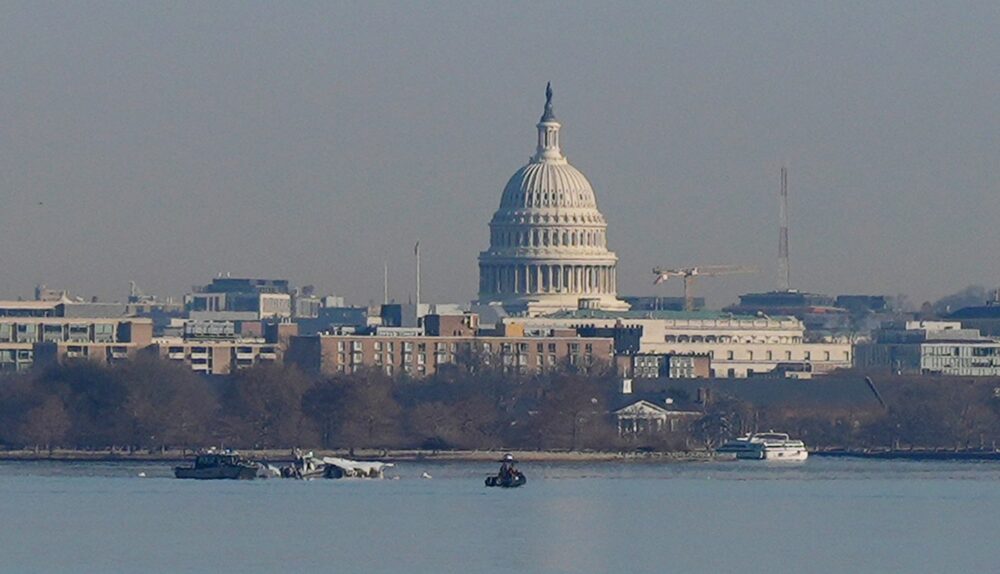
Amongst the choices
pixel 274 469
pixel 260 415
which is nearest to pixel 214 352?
pixel 260 415

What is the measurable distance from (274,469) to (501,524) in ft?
118

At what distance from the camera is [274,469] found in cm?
14075

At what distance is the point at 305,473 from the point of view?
138000 millimetres

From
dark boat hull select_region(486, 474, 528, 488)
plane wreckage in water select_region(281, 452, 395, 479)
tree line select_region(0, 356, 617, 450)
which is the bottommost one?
dark boat hull select_region(486, 474, 528, 488)

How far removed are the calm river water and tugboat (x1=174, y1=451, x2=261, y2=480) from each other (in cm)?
143

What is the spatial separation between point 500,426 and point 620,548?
6805cm

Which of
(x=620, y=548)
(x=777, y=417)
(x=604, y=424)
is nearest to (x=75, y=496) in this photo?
(x=620, y=548)

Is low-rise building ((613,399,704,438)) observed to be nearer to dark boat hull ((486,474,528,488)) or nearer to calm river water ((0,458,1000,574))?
calm river water ((0,458,1000,574))

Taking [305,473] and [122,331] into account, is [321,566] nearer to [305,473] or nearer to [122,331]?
[305,473]

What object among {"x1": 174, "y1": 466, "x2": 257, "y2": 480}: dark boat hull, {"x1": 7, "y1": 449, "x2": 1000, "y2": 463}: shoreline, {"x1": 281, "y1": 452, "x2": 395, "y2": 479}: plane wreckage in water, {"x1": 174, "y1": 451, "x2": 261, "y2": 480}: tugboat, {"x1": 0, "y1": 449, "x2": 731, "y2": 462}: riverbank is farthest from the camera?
{"x1": 0, "y1": 449, "x2": 731, "y2": 462}: riverbank

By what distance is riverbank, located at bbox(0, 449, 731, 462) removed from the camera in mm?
154375

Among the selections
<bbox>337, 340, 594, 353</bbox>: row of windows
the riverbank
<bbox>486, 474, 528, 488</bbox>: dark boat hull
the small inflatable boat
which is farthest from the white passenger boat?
<bbox>486, 474, 528, 488</bbox>: dark boat hull

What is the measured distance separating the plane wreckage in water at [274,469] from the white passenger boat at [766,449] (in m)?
22.0

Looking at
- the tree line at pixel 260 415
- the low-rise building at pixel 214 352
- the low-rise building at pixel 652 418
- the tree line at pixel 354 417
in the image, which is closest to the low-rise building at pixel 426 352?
the low-rise building at pixel 214 352
